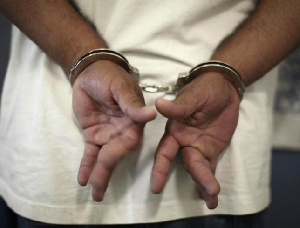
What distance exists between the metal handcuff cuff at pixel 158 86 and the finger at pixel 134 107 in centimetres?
6

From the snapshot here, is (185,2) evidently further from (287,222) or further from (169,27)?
(287,222)

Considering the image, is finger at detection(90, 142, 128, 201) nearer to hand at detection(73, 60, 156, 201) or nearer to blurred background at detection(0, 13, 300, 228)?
hand at detection(73, 60, 156, 201)

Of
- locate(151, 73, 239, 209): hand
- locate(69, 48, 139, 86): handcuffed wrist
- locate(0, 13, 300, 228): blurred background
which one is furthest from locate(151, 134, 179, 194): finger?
locate(0, 13, 300, 228): blurred background

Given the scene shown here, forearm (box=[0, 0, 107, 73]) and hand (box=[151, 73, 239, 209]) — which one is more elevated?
forearm (box=[0, 0, 107, 73])

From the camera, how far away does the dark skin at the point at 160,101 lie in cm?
42

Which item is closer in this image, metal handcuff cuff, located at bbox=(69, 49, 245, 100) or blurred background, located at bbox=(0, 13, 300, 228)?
metal handcuff cuff, located at bbox=(69, 49, 245, 100)

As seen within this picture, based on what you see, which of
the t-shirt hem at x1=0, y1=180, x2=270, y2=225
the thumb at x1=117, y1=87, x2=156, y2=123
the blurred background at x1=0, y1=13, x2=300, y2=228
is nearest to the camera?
the thumb at x1=117, y1=87, x2=156, y2=123

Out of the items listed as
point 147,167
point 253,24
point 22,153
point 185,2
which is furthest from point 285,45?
point 22,153

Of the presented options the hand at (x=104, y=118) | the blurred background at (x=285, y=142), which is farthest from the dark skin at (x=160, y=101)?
the blurred background at (x=285, y=142)

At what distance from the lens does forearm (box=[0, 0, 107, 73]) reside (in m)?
0.49

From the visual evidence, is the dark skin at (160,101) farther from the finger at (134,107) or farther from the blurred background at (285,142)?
the blurred background at (285,142)

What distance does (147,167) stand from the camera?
1.58 ft

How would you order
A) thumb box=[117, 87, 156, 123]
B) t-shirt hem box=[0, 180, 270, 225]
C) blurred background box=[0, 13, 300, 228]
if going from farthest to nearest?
1. blurred background box=[0, 13, 300, 228]
2. t-shirt hem box=[0, 180, 270, 225]
3. thumb box=[117, 87, 156, 123]

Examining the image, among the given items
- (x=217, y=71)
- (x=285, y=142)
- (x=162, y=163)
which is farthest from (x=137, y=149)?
(x=285, y=142)
